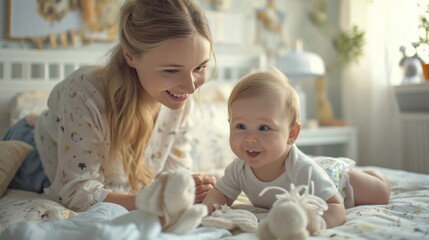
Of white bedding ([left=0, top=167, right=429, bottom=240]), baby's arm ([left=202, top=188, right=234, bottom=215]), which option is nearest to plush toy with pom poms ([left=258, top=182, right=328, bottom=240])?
white bedding ([left=0, top=167, right=429, bottom=240])

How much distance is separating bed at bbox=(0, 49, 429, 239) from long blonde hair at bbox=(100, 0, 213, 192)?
0.91ft

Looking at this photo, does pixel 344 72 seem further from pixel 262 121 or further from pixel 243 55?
pixel 262 121

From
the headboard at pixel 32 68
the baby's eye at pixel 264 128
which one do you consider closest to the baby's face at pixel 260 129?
the baby's eye at pixel 264 128

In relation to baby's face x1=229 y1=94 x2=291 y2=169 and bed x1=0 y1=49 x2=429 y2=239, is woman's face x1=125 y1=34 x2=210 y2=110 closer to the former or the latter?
baby's face x1=229 y1=94 x2=291 y2=169

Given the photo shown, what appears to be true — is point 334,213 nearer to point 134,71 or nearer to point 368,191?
point 368,191

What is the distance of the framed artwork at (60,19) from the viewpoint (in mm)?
2338

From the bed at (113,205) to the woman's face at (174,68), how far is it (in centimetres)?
36

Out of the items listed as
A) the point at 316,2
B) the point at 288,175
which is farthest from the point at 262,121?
the point at 316,2

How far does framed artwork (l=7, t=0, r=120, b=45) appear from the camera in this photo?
2.34 m

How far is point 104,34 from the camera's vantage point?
2.53 m

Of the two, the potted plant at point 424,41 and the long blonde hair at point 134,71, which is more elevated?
the potted plant at point 424,41

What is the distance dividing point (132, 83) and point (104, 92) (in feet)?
0.29

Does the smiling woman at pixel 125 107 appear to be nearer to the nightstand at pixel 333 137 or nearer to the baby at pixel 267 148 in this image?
the baby at pixel 267 148

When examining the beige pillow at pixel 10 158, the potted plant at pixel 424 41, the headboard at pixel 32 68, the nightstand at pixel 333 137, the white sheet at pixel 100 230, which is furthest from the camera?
the nightstand at pixel 333 137
